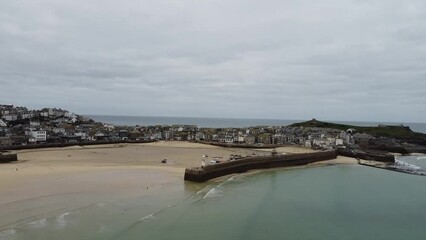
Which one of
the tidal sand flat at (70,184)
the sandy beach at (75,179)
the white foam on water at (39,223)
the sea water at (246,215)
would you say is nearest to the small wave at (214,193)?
the sea water at (246,215)

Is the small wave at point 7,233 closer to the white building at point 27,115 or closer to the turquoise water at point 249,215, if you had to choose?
the turquoise water at point 249,215

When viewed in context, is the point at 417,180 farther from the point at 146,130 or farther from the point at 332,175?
the point at 146,130

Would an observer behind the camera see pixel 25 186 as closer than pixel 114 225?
No

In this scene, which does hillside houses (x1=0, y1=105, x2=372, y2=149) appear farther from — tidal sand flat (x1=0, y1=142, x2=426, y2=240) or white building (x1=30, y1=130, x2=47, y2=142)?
tidal sand flat (x1=0, y1=142, x2=426, y2=240)

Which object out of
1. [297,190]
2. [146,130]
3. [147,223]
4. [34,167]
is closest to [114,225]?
[147,223]

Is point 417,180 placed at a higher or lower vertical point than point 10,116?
lower
